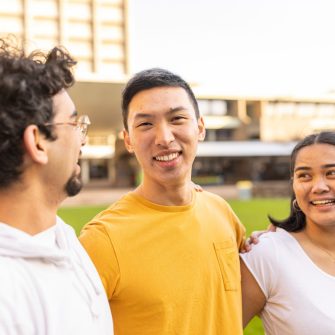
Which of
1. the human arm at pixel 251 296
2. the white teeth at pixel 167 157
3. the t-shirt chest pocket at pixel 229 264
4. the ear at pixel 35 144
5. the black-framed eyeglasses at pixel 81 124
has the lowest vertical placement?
the human arm at pixel 251 296

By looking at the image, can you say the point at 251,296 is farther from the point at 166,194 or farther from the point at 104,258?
the point at 104,258

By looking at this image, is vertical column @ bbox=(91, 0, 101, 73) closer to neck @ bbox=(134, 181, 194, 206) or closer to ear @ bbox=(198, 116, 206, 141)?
ear @ bbox=(198, 116, 206, 141)

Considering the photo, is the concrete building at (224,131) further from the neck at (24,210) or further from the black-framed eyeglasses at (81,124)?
the neck at (24,210)

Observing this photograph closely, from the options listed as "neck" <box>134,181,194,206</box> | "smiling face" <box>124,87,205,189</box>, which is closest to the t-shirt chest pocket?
"neck" <box>134,181,194,206</box>

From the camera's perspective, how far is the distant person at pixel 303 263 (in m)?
2.31

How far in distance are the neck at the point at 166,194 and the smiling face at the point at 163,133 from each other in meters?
0.02

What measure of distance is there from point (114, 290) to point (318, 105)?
4897 centimetres

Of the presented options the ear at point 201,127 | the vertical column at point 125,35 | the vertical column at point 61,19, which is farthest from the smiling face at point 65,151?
the vertical column at point 125,35

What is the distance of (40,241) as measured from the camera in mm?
1598

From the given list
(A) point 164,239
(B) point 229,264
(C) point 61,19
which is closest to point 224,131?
(C) point 61,19

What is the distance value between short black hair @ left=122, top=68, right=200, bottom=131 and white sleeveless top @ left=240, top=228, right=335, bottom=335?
0.95 m

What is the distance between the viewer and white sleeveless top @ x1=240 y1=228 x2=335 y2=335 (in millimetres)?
2283

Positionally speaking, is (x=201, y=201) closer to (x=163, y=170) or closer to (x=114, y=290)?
(x=163, y=170)

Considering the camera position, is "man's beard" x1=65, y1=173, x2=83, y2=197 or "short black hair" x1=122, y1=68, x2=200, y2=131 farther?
"short black hair" x1=122, y1=68, x2=200, y2=131
